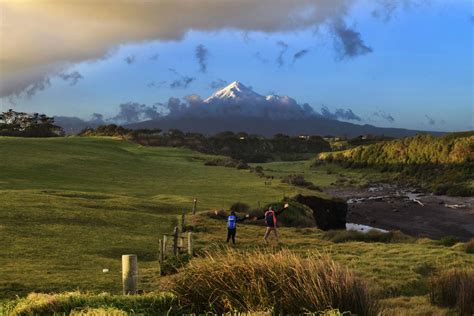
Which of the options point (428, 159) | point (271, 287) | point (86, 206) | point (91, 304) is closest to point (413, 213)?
point (86, 206)

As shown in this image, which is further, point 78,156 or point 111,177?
point 78,156

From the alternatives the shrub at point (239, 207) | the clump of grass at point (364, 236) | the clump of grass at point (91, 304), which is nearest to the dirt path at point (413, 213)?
the clump of grass at point (364, 236)

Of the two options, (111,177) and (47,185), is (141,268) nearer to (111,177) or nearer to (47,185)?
(47,185)

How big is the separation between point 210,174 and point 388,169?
62.0m

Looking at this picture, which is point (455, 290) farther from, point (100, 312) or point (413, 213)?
point (413, 213)

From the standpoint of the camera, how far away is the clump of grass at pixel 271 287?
379 inches

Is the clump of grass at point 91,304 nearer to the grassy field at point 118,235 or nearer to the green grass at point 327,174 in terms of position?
the grassy field at point 118,235

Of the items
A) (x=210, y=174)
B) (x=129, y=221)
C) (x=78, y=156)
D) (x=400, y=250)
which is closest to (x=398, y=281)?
(x=400, y=250)

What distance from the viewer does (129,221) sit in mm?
31109

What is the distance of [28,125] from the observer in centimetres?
14812

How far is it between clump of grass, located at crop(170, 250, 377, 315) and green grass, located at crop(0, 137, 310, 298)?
639 cm

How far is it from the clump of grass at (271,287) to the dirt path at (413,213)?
41607mm

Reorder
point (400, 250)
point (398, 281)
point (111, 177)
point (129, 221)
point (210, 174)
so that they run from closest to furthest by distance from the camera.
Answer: point (398, 281) < point (400, 250) < point (129, 221) < point (111, 177) < point (210, 174)

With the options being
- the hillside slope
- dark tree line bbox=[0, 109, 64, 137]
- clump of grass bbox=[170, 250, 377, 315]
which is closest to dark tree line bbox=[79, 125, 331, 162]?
dark tree line bbox=[0, 109, 64, 137]
